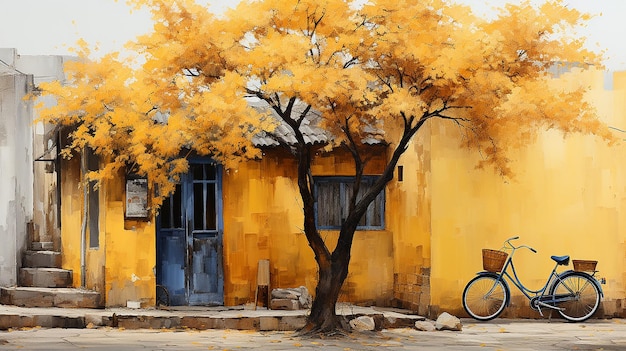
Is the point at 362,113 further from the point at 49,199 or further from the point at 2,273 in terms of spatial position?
the point at 49,199

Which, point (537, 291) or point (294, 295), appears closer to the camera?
point (537, 291)

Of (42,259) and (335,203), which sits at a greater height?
(335,203)

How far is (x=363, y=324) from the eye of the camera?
53.7 ft

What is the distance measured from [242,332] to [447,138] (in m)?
4.94

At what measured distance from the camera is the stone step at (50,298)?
17.6 metres

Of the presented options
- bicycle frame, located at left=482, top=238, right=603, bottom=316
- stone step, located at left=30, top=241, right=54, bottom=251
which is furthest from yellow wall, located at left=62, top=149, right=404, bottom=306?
bicycle frame, located at left=482, top=238, right=603, bottom=316

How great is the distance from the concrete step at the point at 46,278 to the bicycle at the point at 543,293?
7.61 metres

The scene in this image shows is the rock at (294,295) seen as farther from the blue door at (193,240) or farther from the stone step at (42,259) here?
the stone step at (42,259)

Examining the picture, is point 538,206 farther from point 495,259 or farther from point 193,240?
point 193,240

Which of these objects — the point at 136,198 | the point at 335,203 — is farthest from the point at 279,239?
the point at 136,198

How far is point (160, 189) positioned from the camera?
1762 cm

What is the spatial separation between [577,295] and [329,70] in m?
6.68

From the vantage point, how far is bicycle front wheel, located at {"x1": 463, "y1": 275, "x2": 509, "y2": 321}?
17.2 m

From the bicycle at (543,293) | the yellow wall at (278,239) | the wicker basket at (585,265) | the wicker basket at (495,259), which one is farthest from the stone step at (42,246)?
the wicker basket at (585,265)
